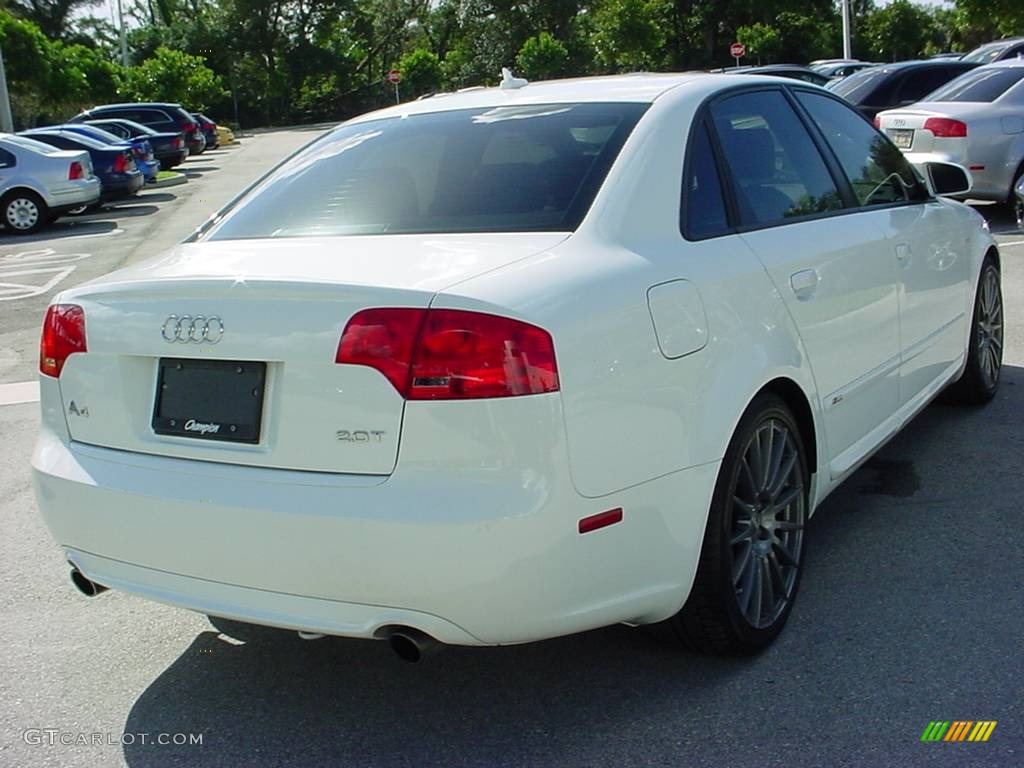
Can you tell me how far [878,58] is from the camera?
186 ft

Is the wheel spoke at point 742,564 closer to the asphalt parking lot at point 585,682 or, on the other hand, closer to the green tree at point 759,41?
the asphalt parking lot at point 585,682

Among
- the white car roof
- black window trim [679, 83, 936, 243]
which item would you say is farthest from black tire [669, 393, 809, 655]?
the white car roof

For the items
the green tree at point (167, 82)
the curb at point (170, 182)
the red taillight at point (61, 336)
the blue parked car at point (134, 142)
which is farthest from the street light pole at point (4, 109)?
the red taillight at point (61, 336)

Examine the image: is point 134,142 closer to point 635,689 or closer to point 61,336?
point 61,336

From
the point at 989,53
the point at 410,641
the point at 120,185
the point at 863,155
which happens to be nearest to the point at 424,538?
the point at 410,641

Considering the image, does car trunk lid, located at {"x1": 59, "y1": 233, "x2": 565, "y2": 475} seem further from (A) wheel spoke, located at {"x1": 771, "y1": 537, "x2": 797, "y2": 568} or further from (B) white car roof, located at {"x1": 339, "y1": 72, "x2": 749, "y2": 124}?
(A) wheel spoke, located at {"x1": 771, "y1": 537, "x2": 797, "y2": 568}

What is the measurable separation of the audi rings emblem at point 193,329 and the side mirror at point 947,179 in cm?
378

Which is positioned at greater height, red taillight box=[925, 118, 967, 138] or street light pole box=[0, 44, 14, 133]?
street light pole box=[0, 44, 14, 133]

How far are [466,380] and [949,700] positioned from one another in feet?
5.26

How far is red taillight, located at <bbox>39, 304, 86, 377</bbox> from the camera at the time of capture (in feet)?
10.9

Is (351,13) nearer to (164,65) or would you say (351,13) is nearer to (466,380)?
(164,65)

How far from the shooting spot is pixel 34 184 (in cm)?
1897

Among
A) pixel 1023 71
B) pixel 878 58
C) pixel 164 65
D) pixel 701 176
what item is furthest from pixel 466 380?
pixel 878 58

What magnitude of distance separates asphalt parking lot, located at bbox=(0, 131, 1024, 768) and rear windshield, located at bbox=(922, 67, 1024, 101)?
9089 mm
